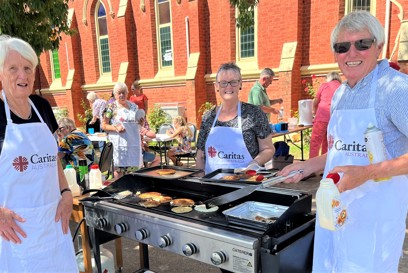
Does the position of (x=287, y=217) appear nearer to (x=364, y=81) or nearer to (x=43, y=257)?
(x=364, y=81)

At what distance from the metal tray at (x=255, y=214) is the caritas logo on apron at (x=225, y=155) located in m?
0.66

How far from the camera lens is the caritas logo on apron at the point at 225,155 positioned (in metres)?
2.49

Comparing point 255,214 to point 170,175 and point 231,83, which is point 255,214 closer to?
point 170,175

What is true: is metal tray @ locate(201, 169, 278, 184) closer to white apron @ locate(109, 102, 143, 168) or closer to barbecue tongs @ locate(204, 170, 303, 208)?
barbecue tongs @ locate(204, 170, 303, 208)

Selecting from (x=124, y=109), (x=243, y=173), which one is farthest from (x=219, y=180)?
(x=124, y=109)

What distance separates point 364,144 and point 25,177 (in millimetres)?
1633

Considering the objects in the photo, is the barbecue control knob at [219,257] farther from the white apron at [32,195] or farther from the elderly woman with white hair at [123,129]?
the elderly woman with white hair at [123,129]

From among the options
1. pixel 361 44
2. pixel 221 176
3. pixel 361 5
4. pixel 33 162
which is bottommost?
pixel 221 176

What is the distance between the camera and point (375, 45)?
1.40 m

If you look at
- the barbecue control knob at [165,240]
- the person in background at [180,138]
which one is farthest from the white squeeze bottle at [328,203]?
the person in background at [180,138]

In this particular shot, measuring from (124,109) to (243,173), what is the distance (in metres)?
3.34

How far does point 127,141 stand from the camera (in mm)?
4984

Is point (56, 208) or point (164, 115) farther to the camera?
point (164, 115)

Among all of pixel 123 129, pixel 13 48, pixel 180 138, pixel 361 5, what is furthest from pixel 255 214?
pixel 361 5
